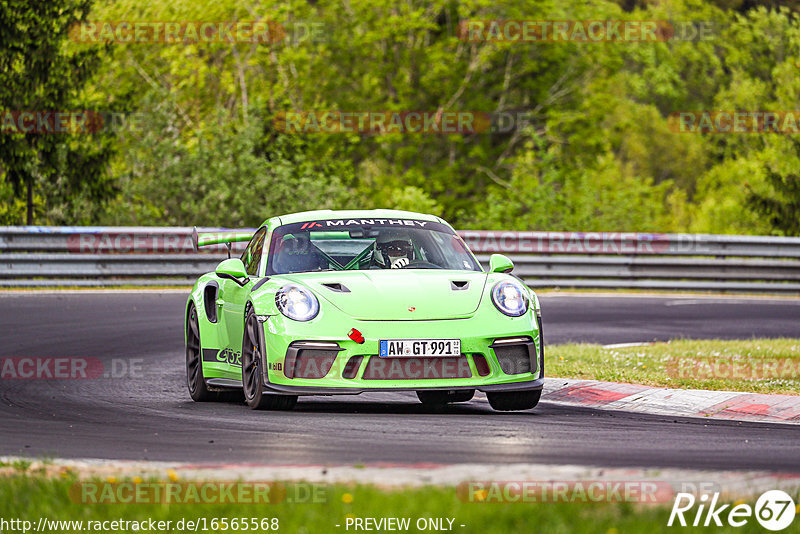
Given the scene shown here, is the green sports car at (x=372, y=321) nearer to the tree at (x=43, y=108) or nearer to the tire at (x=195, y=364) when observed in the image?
the tire at (x=195, y=364)

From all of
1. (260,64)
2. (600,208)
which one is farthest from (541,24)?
(600,208)

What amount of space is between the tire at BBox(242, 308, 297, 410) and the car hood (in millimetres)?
456

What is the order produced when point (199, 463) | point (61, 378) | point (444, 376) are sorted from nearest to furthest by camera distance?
point (199, 463) → point (444, 376) → point (61, 378)

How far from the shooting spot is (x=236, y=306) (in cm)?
967

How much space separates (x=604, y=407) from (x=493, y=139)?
34690 mm

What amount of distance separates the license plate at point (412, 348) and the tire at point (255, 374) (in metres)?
0.85

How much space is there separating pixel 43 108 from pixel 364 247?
54.8ft

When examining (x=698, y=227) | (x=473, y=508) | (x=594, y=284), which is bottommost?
(x=698, y=227)

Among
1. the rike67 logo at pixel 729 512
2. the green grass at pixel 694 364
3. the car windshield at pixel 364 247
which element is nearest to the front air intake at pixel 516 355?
the car windshield at pixel 364 247

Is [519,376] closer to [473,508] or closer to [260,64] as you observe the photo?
[473,508]

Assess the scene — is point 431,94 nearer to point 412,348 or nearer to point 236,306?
point 236,306

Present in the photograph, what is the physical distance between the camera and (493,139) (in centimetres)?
4412

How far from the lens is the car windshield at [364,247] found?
9.68 metres

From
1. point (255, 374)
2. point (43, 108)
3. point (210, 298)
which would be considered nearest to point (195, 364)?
point (210, 298)
